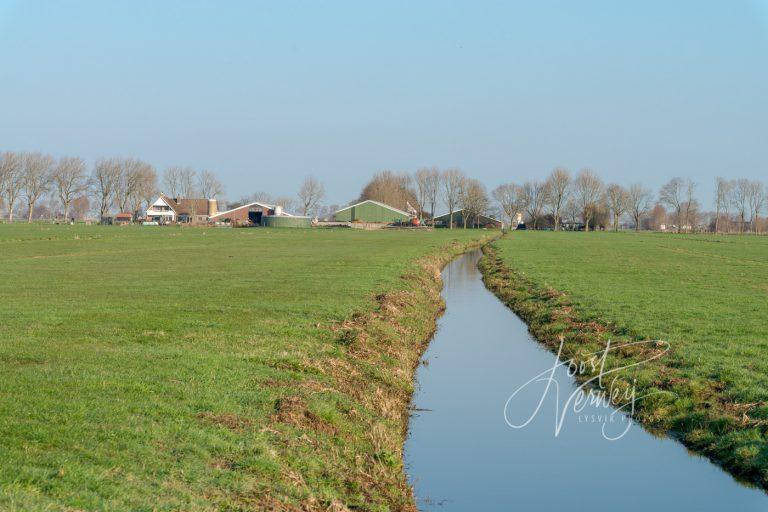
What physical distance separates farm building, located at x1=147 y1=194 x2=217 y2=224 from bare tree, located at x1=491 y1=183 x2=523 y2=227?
225ft

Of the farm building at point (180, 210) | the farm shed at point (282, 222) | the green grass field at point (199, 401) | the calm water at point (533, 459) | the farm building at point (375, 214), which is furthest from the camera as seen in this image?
the farm building at point (180, 210)

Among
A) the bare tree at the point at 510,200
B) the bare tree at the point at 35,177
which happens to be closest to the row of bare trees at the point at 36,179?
the bare tree at the point at 35,177

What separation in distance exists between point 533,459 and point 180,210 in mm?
175189

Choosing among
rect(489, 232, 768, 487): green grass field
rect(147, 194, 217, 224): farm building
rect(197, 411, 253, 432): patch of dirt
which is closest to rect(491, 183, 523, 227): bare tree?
rect(147, 194, 217, 224): farm building

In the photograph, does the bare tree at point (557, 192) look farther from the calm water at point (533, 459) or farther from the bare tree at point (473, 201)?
the calm water at point (533, 459)

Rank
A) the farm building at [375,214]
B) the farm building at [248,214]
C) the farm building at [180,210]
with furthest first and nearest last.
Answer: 1. the farm building at [180,210]
2. the farm building at [375,214]
3. the farm building at [248,214]

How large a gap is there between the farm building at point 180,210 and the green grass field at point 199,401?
Result: 460 feet

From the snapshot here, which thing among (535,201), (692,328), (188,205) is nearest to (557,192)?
(535,201)

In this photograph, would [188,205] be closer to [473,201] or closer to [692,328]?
[473,201]

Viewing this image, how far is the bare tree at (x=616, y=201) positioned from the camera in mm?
187000

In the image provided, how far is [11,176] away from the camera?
155500 millimetres

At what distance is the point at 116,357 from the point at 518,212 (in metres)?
178

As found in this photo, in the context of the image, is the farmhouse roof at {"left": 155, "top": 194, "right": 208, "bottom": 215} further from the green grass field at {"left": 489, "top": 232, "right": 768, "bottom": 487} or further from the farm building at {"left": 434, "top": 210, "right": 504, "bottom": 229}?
the green grass field at {"left": 489, "top": 232, "right": 768, "bottom": 487}

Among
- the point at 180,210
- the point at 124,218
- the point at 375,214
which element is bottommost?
the point at 124,218
